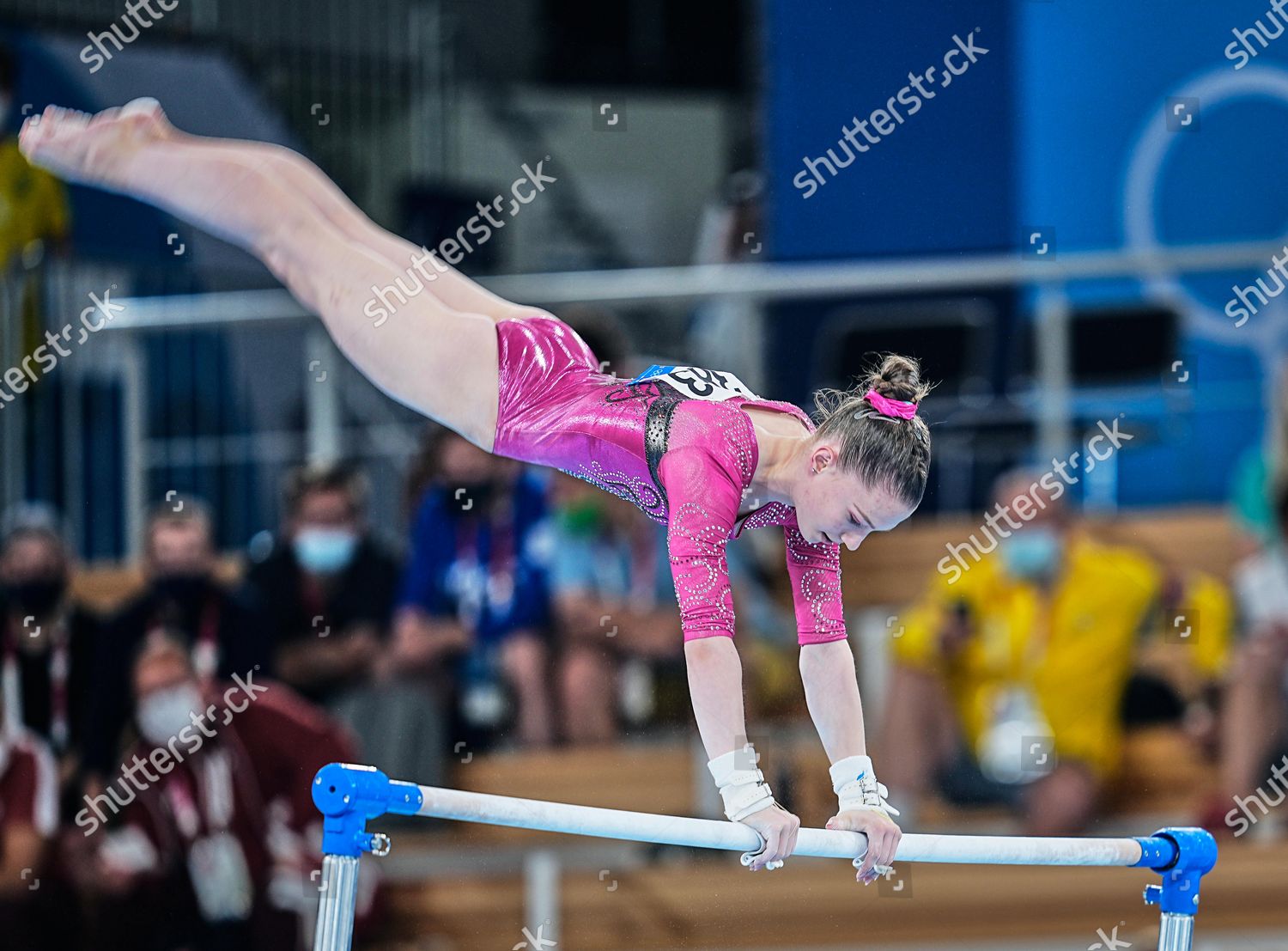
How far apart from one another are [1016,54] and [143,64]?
156 inches

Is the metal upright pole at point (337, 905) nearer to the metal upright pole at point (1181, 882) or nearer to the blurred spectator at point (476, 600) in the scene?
the metal upright pole at point (1181, 882)

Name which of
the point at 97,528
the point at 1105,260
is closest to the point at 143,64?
the point at 97,528

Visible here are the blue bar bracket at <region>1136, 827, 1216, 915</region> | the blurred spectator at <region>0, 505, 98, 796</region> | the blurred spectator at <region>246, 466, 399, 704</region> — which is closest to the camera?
the blue bar bracket at <region>1136, 827, 1216, 915</region>

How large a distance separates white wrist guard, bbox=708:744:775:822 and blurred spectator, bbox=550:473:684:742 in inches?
93.5

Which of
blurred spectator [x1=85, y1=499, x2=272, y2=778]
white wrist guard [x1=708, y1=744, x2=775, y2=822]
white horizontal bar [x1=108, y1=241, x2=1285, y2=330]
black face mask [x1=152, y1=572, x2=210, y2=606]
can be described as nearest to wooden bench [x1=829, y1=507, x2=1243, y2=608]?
white horizontal bar [x1=108, y1=241, x2=1285, y2=330]

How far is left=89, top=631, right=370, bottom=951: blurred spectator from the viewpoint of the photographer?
5.11 metres

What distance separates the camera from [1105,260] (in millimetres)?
5551

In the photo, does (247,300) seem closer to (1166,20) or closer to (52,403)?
(52,403)

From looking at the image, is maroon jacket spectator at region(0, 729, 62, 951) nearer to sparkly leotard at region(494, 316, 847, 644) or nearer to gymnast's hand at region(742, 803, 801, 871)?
sparkly leotard at region(494, 316, 847, 644)

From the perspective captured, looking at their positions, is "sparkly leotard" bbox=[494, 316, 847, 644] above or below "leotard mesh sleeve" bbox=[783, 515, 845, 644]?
above

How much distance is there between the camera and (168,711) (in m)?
5.33

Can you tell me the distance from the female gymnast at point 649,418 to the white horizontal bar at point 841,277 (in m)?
1.83

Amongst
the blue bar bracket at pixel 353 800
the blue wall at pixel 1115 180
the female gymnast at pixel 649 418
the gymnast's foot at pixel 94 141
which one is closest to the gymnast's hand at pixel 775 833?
the female gymnast at pixel 649 418

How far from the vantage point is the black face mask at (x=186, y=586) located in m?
5.44
